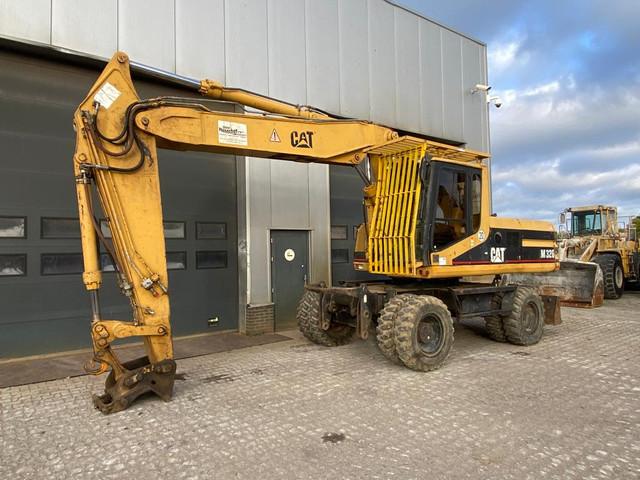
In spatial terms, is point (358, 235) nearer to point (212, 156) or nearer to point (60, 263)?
point (212, 156)

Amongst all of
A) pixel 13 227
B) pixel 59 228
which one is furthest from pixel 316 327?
pixel 13 227

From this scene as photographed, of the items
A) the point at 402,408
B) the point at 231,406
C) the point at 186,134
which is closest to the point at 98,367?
the point at 231,406

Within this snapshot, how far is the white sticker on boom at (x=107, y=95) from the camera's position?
203 inches

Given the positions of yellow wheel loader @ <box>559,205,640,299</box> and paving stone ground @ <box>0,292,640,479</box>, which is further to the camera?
yellow wheel loader @ <box>559,205,640,299</box>

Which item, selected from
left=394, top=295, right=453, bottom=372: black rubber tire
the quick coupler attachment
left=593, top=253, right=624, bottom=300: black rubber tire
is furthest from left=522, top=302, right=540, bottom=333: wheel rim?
left=593, top=253, right=624, bottom=300: black rubber tire

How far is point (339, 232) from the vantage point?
36.1 ft

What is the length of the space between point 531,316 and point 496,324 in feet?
2.21

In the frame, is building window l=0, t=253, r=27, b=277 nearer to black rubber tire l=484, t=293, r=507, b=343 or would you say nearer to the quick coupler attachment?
the quick coupler attachment

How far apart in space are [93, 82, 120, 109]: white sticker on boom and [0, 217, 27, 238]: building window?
3364mm

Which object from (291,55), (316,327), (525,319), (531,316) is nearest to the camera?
(316,327)

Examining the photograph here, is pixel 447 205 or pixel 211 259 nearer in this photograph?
pixel 447 205

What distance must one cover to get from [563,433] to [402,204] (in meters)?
3.71

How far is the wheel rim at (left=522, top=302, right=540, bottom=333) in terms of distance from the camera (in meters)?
8.13

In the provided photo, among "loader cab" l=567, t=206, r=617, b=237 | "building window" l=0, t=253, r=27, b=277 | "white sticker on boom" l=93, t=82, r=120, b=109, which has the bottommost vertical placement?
"building window" l=0, t=253, r=27, b=277
